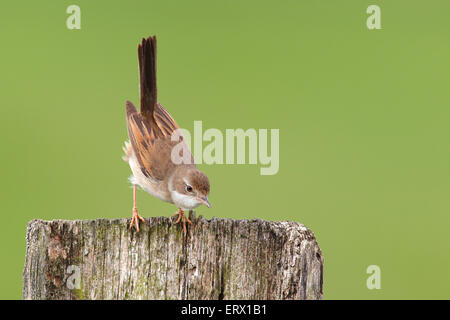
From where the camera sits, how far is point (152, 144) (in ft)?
27.6

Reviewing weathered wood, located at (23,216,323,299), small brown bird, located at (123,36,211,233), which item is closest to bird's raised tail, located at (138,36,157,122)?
small brown bird, located at (123,36,211,233)

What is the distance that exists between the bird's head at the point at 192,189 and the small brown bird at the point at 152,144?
0.01m

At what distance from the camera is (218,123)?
49.1 feet

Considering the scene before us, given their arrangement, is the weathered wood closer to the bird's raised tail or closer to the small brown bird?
the small brown bird

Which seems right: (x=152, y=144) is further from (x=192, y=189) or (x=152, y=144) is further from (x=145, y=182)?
(x=192, y=189)

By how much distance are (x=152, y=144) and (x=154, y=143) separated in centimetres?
4

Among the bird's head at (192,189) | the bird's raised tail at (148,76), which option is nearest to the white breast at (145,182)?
the bird's head at (192,189)

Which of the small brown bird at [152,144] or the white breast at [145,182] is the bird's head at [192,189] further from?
the white breast at [145,182]

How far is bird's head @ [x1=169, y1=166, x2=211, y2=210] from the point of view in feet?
24.7

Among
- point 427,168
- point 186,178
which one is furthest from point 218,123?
point 186,178

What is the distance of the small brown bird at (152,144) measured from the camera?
26.2ft

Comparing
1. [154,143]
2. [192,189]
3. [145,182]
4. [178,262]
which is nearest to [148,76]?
[154,143]
